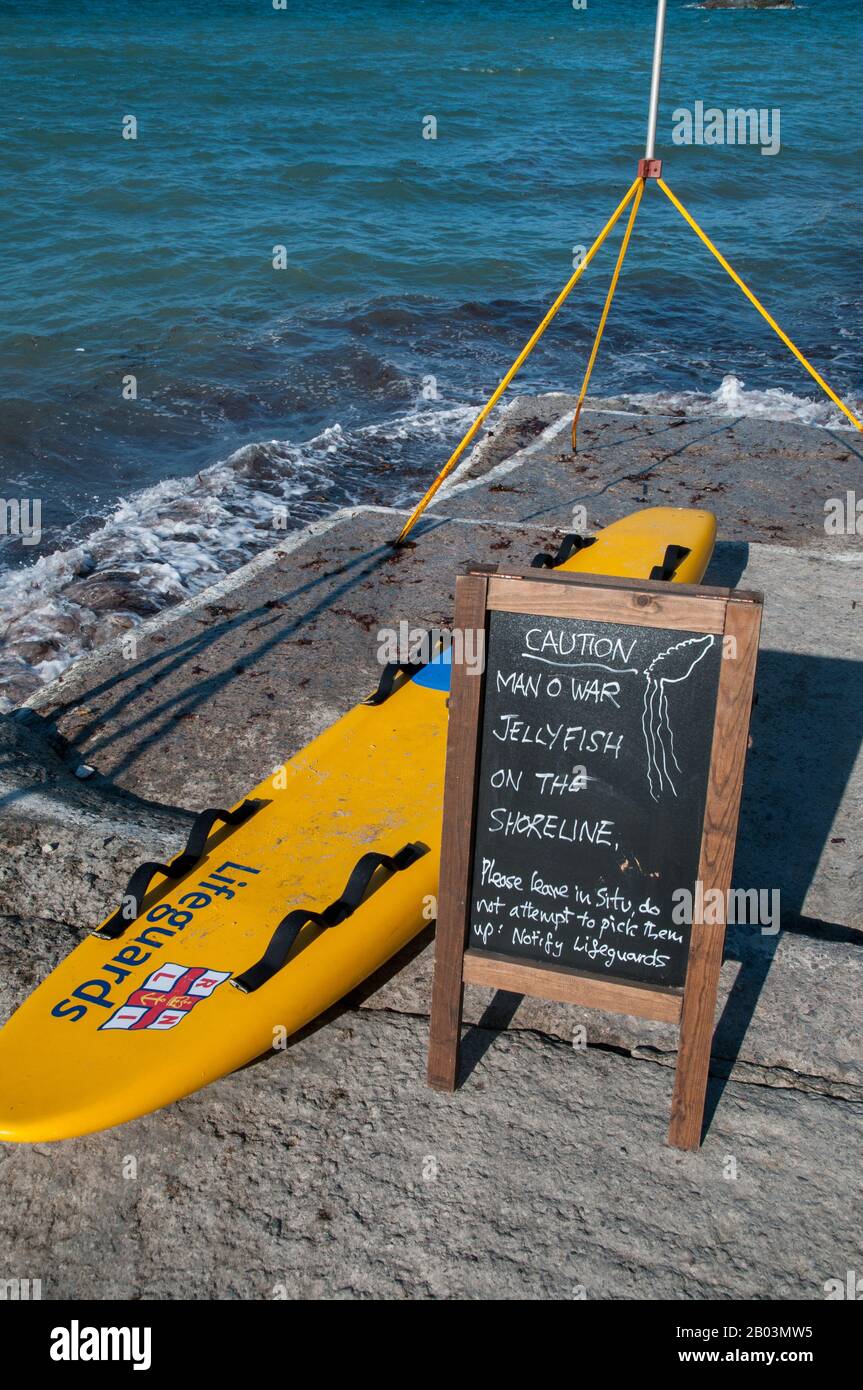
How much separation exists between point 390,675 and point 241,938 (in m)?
1.63

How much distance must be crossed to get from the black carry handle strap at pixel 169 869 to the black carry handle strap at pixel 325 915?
1.54 ft

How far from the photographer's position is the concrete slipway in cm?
277

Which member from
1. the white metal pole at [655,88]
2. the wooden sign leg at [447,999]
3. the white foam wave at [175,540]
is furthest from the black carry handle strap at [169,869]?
the white metal pole at [655,88]

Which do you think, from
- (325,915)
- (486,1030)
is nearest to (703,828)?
(486,1030)

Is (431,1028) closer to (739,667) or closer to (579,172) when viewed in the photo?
(739,667)

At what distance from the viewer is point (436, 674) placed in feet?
16.1

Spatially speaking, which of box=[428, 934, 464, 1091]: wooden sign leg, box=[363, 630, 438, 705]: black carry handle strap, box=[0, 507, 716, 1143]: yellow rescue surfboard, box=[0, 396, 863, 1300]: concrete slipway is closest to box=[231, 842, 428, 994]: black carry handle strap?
box=[0, 507, 716, 1143]: yellow rescue surfboard

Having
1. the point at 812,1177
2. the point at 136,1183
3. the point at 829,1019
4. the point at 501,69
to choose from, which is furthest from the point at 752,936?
the point at 501,69

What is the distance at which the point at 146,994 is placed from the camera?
10.7 ft

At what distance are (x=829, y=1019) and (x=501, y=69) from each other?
41.1 m

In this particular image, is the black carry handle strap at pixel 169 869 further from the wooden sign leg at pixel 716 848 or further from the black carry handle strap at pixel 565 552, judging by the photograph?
the black carry handle strap at pixel 565 552

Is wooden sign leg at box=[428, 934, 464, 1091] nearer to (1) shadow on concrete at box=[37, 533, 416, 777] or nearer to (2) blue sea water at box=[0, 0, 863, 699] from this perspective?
(1) shadow on concrete at box=[37, 533, 416, 777]

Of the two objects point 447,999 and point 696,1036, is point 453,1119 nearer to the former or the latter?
point 447,999

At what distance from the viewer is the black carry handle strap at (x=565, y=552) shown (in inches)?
227
